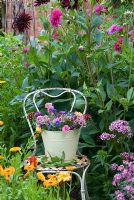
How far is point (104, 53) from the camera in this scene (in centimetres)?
328

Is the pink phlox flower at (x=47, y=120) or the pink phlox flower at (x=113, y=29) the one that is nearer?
the pink phlox flower at (x=47, y=120)

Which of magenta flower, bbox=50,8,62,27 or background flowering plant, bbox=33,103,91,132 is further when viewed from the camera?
magenta flower, bbox=50,8,62,27

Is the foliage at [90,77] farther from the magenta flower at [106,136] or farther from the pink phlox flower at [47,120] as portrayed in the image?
the pink phlox flower at [47,120]

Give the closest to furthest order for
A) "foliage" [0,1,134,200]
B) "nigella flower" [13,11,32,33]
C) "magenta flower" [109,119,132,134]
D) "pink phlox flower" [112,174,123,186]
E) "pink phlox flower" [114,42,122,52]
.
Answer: "pink phlox flower" [112,174,123,186] → "magenta flower" [109,119,132,134] → "foliage" [0,1,134,200] → "pink phlox flower" [114,42,122,52] → "nigella flower" [13,11,32,33]

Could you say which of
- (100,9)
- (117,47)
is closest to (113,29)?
(117,47)

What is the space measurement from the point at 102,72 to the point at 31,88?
1.57ft

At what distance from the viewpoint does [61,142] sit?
284 centimetres

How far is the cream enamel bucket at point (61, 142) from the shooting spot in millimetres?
2840

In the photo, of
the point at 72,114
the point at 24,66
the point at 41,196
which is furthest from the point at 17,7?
the point at 41,196

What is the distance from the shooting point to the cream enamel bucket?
2840 millimetres

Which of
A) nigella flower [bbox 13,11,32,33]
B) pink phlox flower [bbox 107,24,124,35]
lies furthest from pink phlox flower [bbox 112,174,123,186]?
nigella flower [bbox 13,11,32,33]

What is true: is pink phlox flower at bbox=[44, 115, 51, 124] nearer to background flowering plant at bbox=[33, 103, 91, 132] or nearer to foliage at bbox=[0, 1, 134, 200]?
background flowering plant at bbox=[33, 103, 91, 132]

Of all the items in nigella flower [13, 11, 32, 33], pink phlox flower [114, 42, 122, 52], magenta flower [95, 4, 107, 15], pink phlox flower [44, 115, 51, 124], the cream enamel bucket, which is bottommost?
the cream enamel bucket

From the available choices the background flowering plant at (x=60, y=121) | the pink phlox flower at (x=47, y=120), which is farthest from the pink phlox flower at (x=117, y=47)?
the pink phlox flower at (x=47, y=120)
